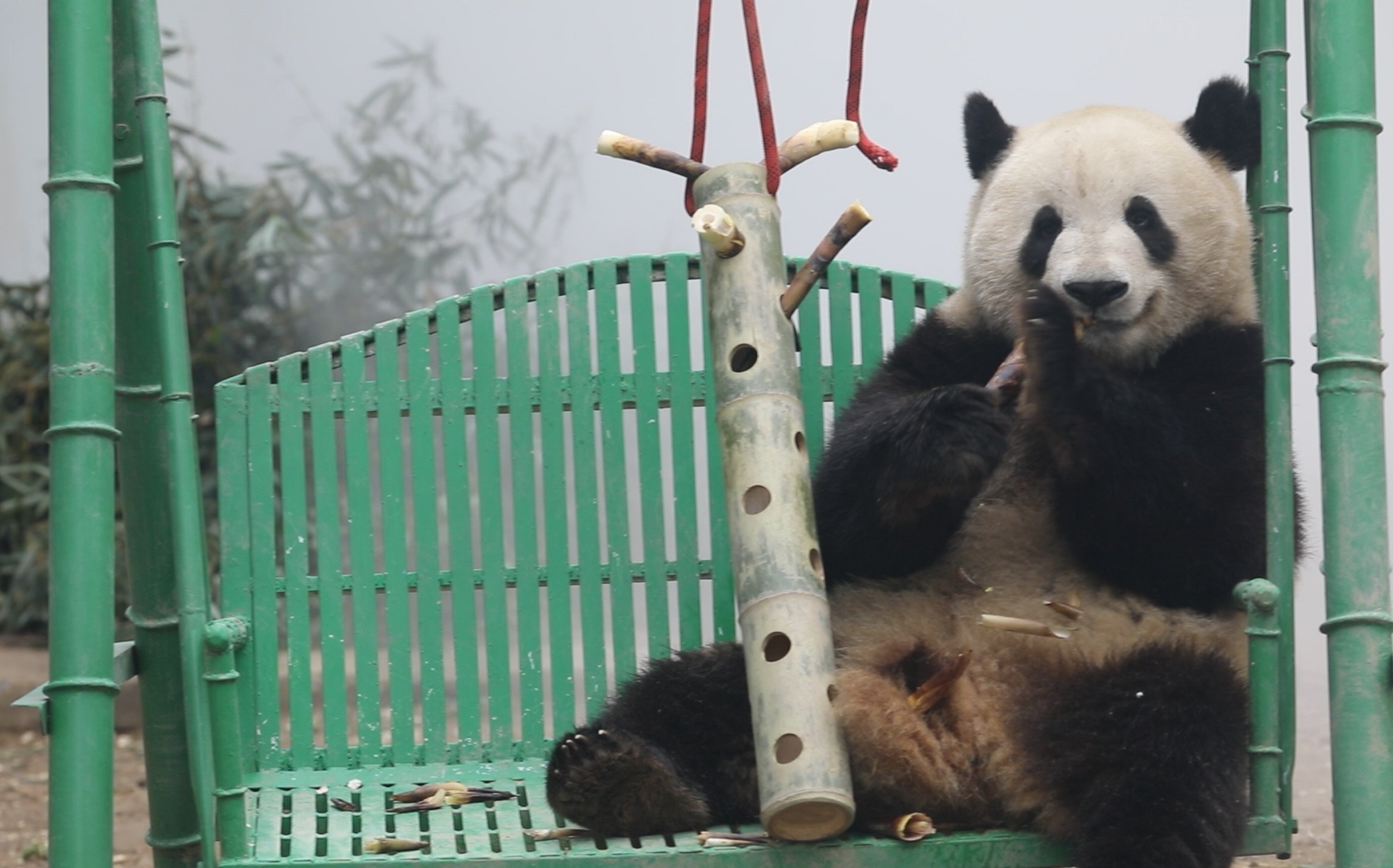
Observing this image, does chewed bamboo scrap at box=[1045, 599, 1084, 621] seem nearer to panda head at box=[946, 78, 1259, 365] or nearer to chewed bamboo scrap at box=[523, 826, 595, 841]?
panda head at box=[946, 78, 1259, 365]

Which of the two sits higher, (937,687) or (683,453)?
(683,453)

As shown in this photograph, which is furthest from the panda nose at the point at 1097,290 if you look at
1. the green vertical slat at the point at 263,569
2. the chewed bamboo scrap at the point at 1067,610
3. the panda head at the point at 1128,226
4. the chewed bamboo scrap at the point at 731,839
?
the green vertical slat at the point at 263,569

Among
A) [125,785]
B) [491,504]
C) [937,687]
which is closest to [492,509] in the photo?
[491,504]

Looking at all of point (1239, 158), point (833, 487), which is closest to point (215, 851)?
point (833, 487)

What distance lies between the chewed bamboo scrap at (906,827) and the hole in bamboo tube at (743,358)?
2.17ft

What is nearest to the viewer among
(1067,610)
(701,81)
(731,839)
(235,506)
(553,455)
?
(731,839)

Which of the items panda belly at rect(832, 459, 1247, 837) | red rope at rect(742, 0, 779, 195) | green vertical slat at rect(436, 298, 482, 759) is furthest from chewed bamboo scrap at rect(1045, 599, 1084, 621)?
green vertical slat at rect(436, 298, 482, 759)

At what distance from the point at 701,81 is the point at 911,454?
0.63m

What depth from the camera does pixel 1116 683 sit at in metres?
2.15

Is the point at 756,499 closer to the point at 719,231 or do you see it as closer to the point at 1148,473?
Result: the point at 719,231

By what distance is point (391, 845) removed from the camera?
2.17 meters

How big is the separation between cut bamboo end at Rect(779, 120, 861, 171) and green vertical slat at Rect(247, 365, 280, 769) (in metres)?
1.09

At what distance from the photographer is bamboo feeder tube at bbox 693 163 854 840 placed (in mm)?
2049

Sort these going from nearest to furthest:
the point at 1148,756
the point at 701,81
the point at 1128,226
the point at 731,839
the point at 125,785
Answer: the point at 1148,756
the point at 731,839
the point at 701,81
the point at 1128,226
the point at 125,785
